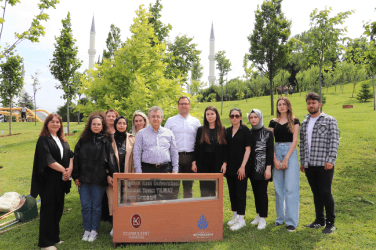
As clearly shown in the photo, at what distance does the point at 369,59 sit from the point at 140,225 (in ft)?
28.3

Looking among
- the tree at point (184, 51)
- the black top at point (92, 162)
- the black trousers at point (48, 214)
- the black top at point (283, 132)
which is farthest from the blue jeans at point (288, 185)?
the tree at point (184, 51)

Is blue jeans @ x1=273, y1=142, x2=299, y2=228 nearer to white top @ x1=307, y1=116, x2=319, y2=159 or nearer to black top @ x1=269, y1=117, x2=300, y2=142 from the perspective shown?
black top @ x1=269, y1=117, x2=300, y2=142

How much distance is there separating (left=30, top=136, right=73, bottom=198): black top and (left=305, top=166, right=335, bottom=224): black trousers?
444cm

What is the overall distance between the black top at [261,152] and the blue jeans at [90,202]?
9.25 ft

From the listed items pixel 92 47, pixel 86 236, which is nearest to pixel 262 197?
pixel 86 236

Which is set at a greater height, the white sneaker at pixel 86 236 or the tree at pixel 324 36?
the tree at pixel 324 36

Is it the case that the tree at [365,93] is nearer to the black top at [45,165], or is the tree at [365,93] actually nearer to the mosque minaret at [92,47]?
the black top at [45,165]

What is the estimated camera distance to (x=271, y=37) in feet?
66.8

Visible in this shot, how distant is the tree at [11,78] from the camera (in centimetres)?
1730

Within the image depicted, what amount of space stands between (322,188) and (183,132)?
271cm

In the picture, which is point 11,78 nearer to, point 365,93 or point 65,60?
point 65,60

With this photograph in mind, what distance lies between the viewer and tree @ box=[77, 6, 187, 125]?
5.62 metres

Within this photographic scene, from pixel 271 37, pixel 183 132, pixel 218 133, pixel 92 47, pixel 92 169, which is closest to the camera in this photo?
pixel 92 169

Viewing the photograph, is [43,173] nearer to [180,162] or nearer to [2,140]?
[180,162]
